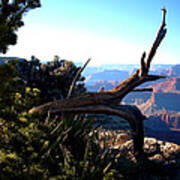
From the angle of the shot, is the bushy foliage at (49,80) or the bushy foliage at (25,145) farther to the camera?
the bushy foliage at (49,80)

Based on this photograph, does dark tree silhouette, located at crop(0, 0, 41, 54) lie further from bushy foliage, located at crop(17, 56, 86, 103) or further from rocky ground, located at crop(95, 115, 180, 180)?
bushy foliage, located at crop(17, 56, 86, 103)

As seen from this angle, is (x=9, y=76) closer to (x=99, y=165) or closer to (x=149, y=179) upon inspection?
(x=99, y=165)

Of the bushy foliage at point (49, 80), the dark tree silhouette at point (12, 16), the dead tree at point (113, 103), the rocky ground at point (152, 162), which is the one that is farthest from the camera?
the bushy foliage at point (49, 80)

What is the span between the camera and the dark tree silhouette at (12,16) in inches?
124

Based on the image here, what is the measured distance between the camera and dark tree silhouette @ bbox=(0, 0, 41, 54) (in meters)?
3.16

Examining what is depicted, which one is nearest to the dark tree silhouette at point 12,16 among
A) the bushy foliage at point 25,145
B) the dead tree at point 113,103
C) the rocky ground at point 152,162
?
the bushy foliage at point 25,145

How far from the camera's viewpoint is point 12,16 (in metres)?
3.32

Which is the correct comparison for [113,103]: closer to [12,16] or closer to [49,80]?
[12,16]

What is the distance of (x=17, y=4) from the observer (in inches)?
126

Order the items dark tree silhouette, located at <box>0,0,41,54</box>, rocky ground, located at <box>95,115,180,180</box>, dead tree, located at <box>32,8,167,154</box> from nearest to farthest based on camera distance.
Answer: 1. dark tree silhouette, located at <box>0,0,41,54</box>
2. dead tree, located at <box>32,8,167,154</box>
3. rocky ground, located at <box>95,115,180,180</box>

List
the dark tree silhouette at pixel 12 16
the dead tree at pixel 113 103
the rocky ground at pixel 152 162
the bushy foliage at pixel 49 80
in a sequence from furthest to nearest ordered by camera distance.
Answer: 1. the bushy foliage at pixel 49 80
2. the rocky ground at pixel 152 162
3. the dead tree at pixel 113 103
4. the dark tree silhouette at pixel 12 16

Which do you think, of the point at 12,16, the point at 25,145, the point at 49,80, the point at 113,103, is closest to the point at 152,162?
the point at 113,103

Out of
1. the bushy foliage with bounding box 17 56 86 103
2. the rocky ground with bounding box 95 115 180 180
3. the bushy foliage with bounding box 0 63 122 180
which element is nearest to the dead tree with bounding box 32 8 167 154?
the bushy foliage with bounding box 0 63 122 180

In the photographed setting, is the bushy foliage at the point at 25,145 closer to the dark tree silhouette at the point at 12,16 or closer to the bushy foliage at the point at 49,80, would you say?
the dark tree silhouette at the point at 12,16
